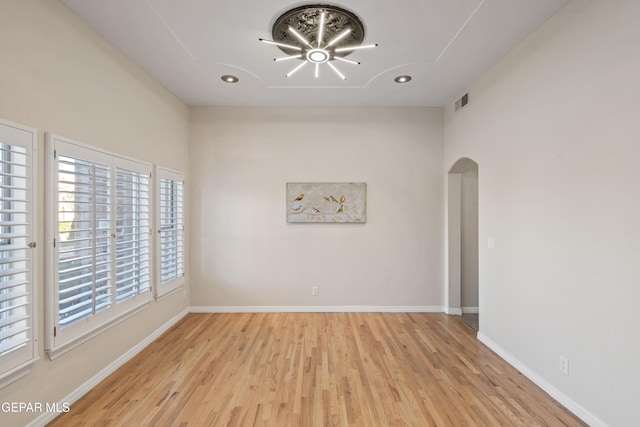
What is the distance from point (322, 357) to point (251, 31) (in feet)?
10.2

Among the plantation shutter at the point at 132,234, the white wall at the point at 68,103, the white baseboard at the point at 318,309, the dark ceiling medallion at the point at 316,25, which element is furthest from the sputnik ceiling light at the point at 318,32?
the white baseboard at the point at 318,309

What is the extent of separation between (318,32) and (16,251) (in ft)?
8.68

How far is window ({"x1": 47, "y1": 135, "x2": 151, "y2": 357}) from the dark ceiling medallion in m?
1.89

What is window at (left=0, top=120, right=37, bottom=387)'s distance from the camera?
1.66 metres

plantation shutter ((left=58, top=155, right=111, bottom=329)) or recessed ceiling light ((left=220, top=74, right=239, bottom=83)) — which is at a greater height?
recessed ceiling light ((left=220, top=74, right=239, bottom=83))

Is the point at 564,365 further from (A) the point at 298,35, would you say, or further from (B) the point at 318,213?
(A) the point at 298,35

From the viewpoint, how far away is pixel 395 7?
2143 millimetres

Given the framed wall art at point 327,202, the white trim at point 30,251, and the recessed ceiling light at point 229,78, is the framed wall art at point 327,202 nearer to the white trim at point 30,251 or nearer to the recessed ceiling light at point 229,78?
the recessed ceiling light at point 229,78

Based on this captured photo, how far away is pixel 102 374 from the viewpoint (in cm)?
245

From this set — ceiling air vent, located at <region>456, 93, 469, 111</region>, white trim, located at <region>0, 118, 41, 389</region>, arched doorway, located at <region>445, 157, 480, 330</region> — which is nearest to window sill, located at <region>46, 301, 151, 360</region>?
white trim, located at <region>0, 118, 41, 389</region>

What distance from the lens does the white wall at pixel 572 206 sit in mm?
1734

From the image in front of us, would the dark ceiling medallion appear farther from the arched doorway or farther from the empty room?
the arched doorway

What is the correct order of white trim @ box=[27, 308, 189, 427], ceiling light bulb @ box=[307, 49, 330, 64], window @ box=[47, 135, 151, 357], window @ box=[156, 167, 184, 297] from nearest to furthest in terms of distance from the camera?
white trim @ box=[27, 308, 189, 427]
window @ box=[47, 135, 151, 357]
ceiling light bulb @ box=[307, 49, 330, 64]
window @ box=[156, 167, 184, 297]

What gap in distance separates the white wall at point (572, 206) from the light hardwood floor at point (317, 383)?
404 mm
